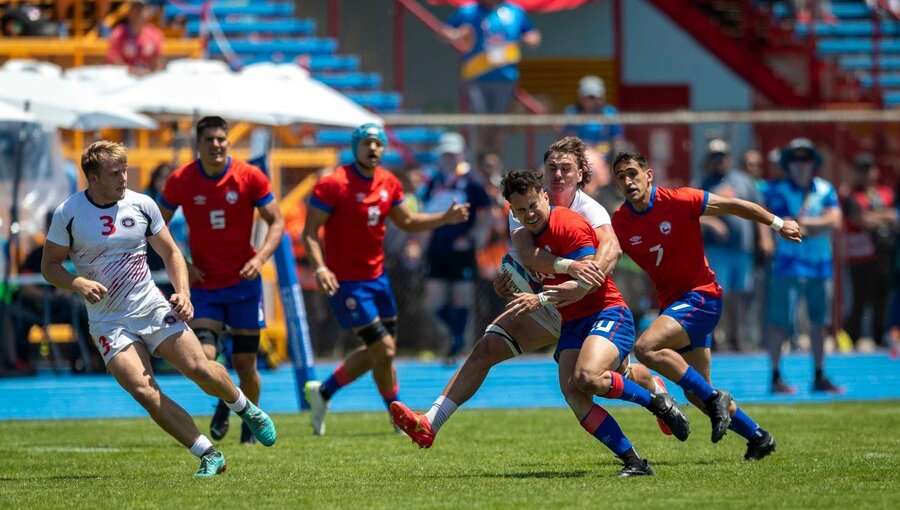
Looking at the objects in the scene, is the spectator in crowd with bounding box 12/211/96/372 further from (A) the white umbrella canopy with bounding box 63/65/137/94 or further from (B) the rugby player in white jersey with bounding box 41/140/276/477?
(B) the rugby player in white jersey with bounding box 41/140/276/477

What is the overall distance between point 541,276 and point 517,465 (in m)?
1.35

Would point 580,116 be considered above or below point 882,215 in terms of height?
above

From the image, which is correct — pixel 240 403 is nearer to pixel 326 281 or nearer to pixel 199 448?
pixel 199 448

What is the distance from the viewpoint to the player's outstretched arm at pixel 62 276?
28.9ft

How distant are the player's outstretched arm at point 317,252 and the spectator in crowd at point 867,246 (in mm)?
10086

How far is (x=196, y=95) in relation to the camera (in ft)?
51.6

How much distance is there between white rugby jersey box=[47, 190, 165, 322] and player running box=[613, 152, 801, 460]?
3.01 metres

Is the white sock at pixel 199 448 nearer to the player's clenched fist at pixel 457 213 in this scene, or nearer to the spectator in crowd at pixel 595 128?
the player's clenched fist at pixel 457 213

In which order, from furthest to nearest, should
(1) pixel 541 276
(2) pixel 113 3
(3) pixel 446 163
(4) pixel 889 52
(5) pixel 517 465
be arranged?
(4) pixel 889 52 → (2) pixel 113 3 → (3) pixel 446 163 → (5) pixel 517 465 → (1) pixel 541 276

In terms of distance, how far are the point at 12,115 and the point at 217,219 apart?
517cm

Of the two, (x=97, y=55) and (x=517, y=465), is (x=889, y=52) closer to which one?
(x=97, y=55)

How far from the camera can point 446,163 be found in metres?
18.7

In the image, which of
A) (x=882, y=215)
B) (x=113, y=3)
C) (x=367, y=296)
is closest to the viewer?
(x=367, y=296)

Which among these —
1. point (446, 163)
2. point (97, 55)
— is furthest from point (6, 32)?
point (446, 163)
